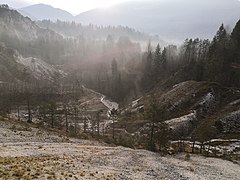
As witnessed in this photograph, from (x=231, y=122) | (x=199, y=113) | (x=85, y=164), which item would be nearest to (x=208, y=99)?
(x=199, y=113)

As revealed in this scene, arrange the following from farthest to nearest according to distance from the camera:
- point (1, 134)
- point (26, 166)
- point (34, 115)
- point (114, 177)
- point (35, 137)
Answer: point (34, 115)
point (35, 137)
point (1, 134)
point (114, 177)
point (26, 166)

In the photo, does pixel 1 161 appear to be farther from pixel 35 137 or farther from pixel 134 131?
pixel 134 131

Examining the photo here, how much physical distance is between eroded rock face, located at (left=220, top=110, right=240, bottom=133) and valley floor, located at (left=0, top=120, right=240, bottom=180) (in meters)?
29.8

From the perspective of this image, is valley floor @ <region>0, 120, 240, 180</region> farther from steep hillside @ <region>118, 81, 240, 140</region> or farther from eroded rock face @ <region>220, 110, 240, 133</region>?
eroded rock face @ <region>220, 110, 240, 133</region>

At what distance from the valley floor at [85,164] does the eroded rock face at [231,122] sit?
29.8m

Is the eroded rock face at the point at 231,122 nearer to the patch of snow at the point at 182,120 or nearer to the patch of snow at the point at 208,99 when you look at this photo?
the patch of snow at the point at 182,120

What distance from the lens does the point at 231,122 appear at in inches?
3477

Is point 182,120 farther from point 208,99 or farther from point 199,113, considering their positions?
point 208,99

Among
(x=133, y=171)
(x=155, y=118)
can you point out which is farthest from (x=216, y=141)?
(x=133, y=171)

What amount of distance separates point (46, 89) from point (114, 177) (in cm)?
17084

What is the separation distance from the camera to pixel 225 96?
103875 millimetres

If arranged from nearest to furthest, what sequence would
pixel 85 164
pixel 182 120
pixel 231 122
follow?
pixel 85 164, pixel 231 122, pixel 182 120

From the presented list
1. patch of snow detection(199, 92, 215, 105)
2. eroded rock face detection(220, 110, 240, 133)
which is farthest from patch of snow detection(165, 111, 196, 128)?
eroded rock face detection(220, 110, 240, 133)

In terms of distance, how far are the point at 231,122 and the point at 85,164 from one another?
64.6m
